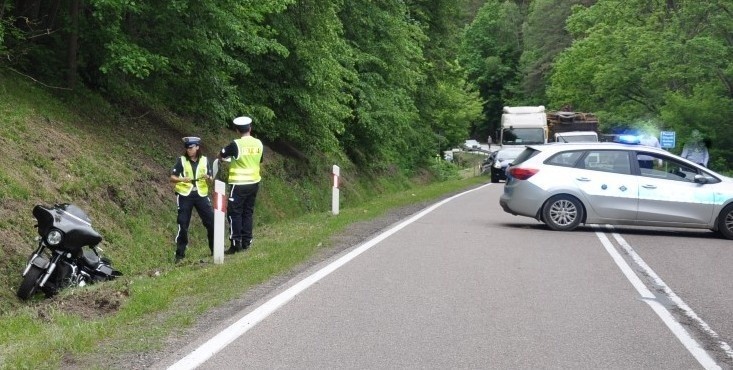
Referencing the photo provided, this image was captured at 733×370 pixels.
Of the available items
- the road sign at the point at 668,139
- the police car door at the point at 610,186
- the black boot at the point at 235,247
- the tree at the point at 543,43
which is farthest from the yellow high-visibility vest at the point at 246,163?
the tree at the point at 543,43

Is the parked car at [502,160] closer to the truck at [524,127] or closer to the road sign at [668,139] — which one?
the truck at [524,127]

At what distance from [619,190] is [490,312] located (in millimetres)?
8270

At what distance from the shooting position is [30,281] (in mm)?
10484

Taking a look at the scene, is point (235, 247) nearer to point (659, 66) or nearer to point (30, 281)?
point (30, 281)

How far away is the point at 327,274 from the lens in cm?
1077

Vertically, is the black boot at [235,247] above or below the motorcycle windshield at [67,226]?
below

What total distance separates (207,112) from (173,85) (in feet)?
2.97

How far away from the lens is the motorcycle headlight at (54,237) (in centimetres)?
1043

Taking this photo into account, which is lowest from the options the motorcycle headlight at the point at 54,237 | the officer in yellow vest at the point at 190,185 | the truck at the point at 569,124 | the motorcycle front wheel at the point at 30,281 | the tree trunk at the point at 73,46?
the motorcycle front wheel at the point at 30,281

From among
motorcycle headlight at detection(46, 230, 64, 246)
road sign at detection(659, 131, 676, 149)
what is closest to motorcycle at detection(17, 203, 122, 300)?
motorcycle headlight at detection(46, 230, 64, 246)


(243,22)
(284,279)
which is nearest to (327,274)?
(284,279)

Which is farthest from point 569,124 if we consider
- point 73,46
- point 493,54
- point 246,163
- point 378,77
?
point 493,54

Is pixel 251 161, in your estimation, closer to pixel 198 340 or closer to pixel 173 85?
pixel 198 340

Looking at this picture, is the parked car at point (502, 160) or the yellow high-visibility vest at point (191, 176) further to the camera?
the parked car at point (502, 160)
